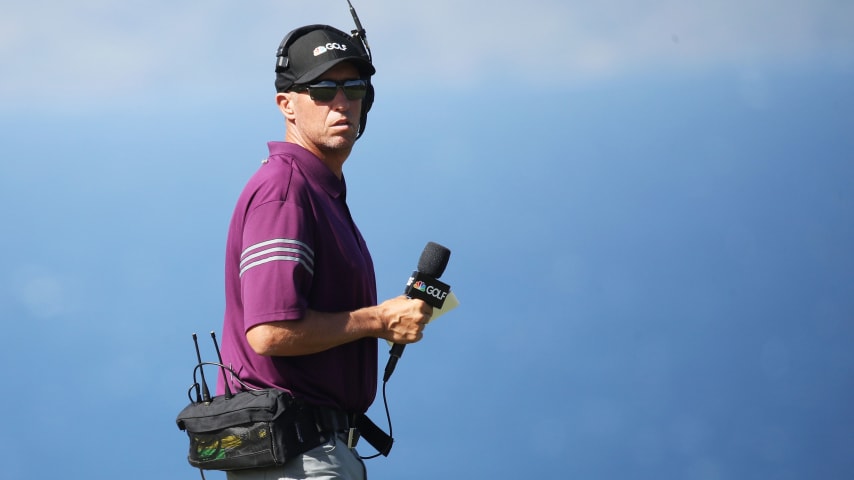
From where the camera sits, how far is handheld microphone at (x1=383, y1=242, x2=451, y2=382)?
271cm

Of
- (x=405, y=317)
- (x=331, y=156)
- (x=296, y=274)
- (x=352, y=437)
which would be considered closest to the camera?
(x=296, y=274)

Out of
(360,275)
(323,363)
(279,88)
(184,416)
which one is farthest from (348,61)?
(184,416)

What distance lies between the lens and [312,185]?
281 centimetres

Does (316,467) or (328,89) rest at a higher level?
(328,89)

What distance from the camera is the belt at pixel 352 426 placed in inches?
109

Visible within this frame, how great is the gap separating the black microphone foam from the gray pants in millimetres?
491

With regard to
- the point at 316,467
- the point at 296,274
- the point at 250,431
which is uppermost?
the point at 296,274

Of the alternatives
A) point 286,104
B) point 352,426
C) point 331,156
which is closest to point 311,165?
point 331,156

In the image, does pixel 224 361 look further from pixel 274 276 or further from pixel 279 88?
pixel 279 88

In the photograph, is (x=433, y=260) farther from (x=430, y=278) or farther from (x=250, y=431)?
(x=250, y=431)

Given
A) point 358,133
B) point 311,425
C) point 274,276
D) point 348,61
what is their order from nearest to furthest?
point 274,276, point 311,425, point 348,61, point 358,133

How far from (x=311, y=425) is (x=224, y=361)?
0.30 m

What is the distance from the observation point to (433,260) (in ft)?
9.09

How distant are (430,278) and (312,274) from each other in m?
0.29
